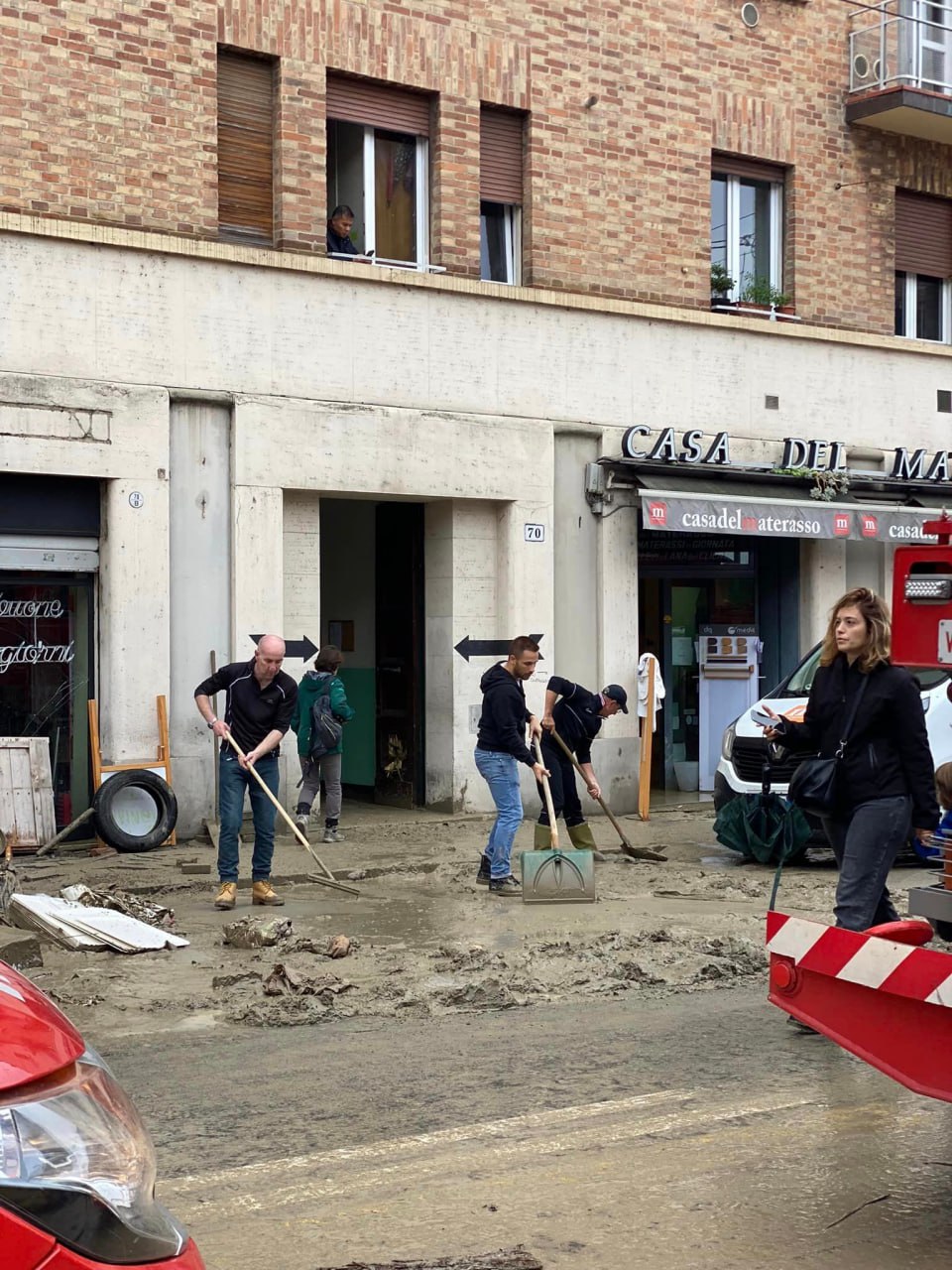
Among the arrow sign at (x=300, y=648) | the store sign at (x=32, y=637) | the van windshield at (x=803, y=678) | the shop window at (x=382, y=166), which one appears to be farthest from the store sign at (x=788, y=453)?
the store sign at (x=32, y=637)

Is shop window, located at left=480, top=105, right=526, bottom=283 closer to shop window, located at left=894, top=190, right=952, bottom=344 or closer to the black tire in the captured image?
shop window, located at left=894, top=190, right=952, bottom=344

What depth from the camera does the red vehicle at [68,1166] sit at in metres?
2.20

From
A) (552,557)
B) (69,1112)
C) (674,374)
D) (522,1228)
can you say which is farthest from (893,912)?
(674,374)

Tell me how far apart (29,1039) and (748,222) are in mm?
17060

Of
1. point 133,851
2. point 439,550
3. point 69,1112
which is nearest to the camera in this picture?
point 69,1112

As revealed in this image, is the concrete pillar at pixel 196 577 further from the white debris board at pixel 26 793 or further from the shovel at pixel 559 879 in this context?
the shovel at pixel 559 879

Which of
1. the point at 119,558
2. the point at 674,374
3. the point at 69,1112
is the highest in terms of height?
the point at 674,374

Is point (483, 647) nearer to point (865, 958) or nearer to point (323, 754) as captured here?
point (323, 754)

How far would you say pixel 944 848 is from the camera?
4.95m

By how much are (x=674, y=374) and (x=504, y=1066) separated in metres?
11.8

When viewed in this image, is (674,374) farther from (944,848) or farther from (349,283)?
(944,848)

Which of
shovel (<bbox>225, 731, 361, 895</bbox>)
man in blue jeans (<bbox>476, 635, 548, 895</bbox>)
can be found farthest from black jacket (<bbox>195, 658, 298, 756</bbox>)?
man in blue jeans (<bbox>476, 635, 548, 895</bbox>)

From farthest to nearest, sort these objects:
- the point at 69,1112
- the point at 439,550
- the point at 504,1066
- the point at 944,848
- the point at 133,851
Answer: the point at 439,550 < the point at 133,851 < the point at 504,1066 < the point at 944,848 < the point at 69,1112

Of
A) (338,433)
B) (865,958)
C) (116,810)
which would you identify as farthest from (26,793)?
(865,958)
